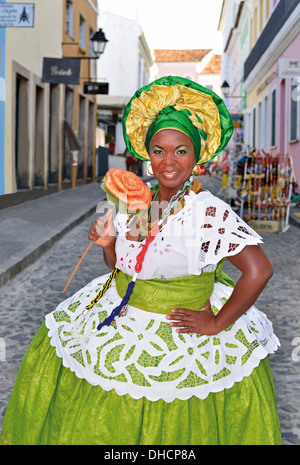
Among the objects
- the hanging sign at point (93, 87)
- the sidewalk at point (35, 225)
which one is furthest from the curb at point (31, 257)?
the hanging sign at point (93, 87)

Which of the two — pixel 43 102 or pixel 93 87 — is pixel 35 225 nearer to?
pixel 43 102

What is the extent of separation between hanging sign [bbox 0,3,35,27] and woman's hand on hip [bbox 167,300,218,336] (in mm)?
8336

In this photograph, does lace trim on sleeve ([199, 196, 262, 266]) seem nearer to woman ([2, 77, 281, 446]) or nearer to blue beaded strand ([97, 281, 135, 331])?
woman ([2, 77, 281, 446])

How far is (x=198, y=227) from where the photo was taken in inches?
80.7

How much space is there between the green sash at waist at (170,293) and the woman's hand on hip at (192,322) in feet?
0.18

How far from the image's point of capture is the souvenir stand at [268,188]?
10961mm

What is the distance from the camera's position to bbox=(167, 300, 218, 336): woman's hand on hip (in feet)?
6.64

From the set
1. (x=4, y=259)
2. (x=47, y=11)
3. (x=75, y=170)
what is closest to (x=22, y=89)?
(x=47, y=11)

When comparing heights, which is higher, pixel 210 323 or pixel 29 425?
pixel 210 323

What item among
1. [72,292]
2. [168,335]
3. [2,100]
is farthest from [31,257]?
[2,100]

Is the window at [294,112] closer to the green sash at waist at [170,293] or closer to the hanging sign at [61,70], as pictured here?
the hanging sign at [61,70]

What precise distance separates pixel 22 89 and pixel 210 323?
13097 millimetres
